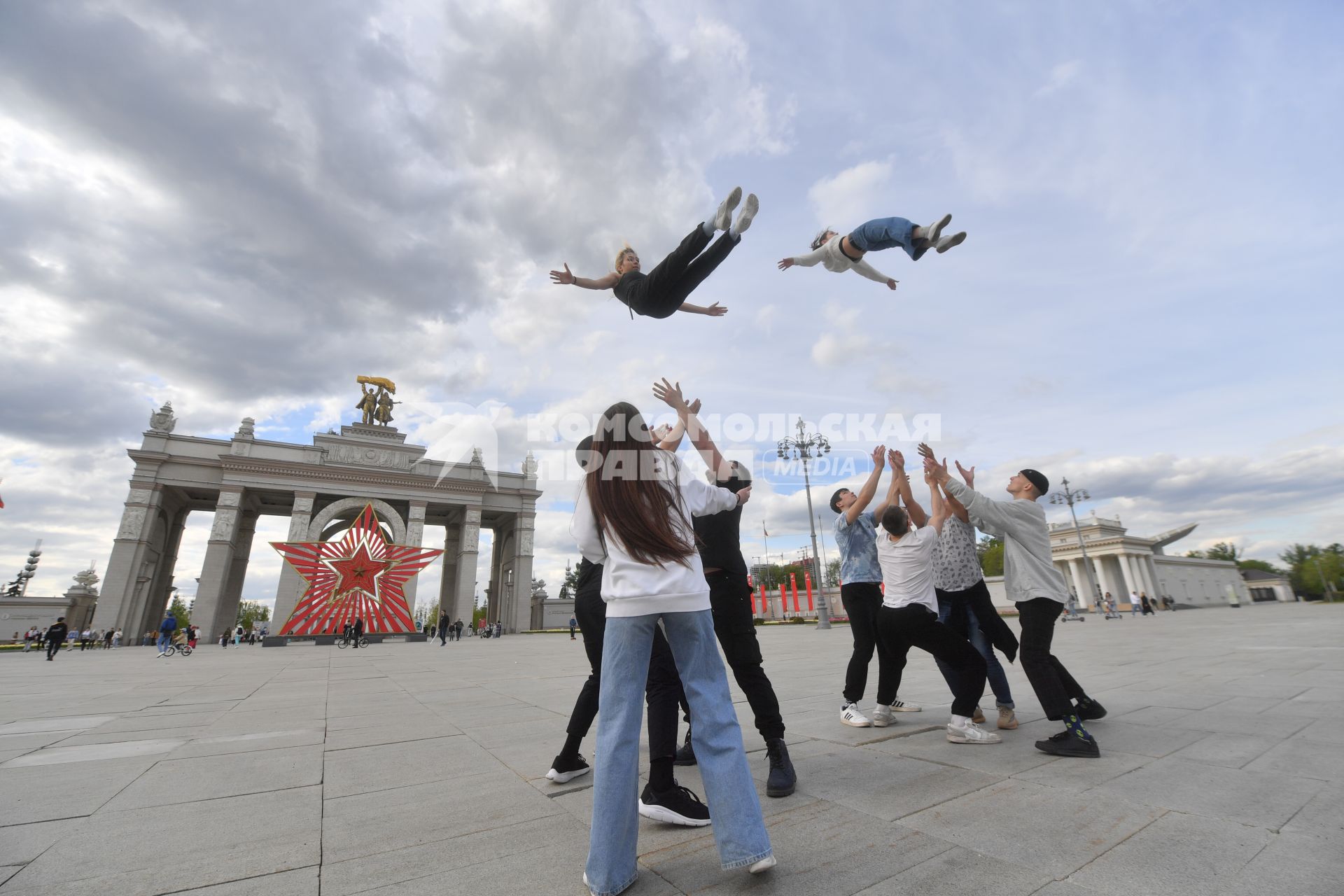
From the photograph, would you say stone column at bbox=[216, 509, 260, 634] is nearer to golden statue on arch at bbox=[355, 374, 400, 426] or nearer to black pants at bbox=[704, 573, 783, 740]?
golden statue on arch at bbox=[355, 374, 400, 426]

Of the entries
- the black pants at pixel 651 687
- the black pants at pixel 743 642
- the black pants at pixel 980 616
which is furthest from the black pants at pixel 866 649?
the black pants at pixel 651 687

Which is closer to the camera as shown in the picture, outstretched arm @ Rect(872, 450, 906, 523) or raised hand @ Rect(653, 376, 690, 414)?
raised hand @ Rect(653, 376, 690, 414)

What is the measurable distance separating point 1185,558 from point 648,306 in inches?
3459

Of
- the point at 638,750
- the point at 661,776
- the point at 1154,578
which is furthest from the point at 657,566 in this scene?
the point at 1154,578

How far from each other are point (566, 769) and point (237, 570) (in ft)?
146

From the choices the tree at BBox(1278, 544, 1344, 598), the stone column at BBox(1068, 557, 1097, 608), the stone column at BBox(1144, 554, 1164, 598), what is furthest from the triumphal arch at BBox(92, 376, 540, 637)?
the tree at BBox(1278, 544, 1344, 598)

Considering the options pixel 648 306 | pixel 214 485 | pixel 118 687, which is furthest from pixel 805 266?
pixel 214 485

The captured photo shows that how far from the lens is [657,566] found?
2.18 m

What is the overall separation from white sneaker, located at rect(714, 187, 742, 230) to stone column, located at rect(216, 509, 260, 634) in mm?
41778

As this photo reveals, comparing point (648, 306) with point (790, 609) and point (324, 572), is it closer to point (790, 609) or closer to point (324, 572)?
point (324, 572)

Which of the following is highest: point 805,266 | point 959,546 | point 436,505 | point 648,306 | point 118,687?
point 436,505

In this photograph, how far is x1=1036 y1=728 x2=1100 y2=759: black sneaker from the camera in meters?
3.23

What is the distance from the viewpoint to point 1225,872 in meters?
1.84

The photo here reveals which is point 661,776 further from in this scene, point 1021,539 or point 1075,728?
point 1021,539
